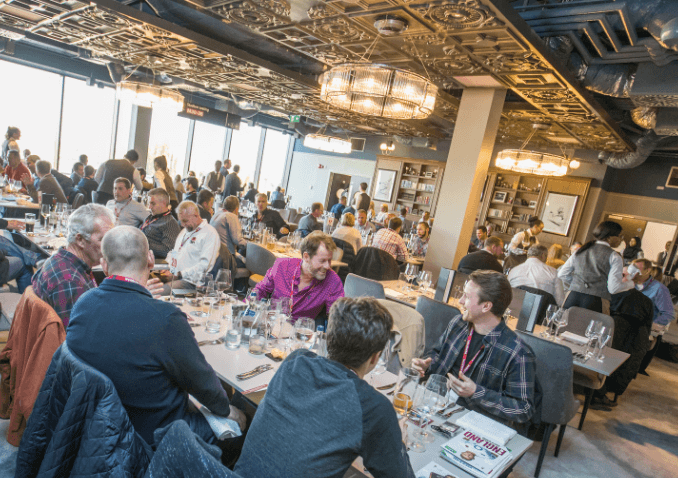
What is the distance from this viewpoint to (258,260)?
193 inches

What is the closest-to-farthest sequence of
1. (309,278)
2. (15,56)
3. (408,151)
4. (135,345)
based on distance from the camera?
(135,345) → (309,278) → (15,56) → (408,151)

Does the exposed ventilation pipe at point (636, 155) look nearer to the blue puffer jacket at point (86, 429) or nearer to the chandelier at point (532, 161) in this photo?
the chandelier at point (532, 161)

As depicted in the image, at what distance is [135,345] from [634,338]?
5248 millimetres

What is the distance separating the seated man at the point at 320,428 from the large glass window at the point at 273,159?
15.8 metres

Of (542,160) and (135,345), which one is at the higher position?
(542,160)

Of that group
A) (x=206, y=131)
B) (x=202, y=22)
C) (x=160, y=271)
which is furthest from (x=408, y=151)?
(x=160, y=271)

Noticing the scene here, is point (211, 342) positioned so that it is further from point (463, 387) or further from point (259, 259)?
point (259, 259)

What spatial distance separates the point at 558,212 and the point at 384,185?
559cm

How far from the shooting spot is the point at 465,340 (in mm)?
2439

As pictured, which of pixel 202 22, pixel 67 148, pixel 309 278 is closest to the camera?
pixel 309 278

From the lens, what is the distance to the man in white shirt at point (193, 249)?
13.2 ft

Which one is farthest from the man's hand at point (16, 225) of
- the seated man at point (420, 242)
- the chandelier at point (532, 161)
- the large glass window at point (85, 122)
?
the large glass window at point (85, 122)

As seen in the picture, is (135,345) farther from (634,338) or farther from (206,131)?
(206,131)

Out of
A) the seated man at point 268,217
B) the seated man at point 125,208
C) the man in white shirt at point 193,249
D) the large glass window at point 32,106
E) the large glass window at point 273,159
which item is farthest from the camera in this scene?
the large glass window at point 273,159
